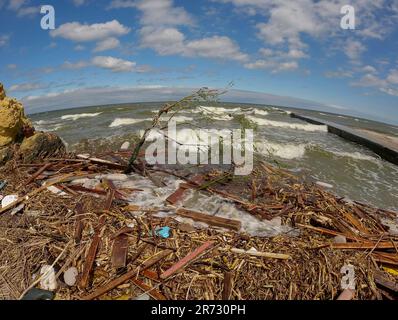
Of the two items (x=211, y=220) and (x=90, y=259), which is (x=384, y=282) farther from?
(x=90, y=259)

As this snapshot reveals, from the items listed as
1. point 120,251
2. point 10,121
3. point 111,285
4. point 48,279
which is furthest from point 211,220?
point 10,121

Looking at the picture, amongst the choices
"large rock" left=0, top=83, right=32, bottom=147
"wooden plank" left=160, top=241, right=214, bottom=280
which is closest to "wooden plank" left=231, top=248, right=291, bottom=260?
"wooden plank" left=160, top=241, right=214, bottom=280

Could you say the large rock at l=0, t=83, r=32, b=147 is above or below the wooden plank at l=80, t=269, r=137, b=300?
above

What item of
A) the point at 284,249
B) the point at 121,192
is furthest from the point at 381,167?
the point at 121,192

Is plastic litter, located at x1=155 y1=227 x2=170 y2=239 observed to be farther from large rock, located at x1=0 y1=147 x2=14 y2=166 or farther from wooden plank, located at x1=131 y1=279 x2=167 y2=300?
large rock, located at x1=0 y1=147 x2=14 y2=166

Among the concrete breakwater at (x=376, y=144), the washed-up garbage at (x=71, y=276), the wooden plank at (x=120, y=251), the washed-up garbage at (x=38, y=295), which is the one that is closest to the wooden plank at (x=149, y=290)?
the wooden plank at (x=120, y=251)

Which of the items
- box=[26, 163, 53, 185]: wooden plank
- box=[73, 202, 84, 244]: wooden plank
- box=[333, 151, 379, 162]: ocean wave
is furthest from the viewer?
box=[333, 151, 379, 162]: ocean wave

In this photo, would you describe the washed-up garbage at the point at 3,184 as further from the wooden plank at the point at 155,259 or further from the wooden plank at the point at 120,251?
the wooden plank at the point at 155,259

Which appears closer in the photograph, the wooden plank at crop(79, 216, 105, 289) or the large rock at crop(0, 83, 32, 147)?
the wooden plank at crop(79, 216, 105, 289)
